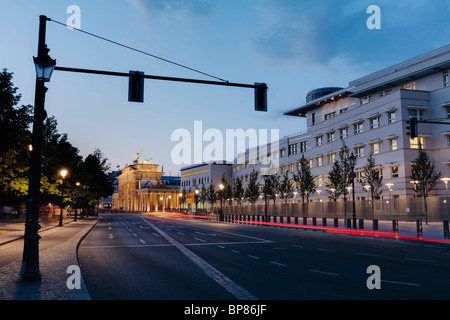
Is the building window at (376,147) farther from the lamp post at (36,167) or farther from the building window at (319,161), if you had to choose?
the lamp post at (36,167)

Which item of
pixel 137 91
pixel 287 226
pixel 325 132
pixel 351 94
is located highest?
pixel 351 94

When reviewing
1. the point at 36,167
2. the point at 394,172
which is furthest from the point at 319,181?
the point at 36,167

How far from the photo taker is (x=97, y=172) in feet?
275

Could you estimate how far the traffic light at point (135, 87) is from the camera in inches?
457

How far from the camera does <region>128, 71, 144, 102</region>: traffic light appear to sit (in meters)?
11.6

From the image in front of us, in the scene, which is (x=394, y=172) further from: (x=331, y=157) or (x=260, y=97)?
(x=260, y=97)

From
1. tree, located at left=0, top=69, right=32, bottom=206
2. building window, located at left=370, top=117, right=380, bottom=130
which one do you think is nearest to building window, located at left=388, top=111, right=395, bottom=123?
building window, located at left=370, top=117, right=380, bottom=130

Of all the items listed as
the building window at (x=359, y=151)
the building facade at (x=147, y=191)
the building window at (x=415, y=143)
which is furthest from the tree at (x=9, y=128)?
the building facade at (x=147, y=191)

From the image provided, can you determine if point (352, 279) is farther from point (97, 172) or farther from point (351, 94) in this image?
point (97, 172)

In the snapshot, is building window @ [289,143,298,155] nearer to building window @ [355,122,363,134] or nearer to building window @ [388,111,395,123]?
building window @ [355,122,363,134]

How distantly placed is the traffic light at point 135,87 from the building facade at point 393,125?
45922 mm
